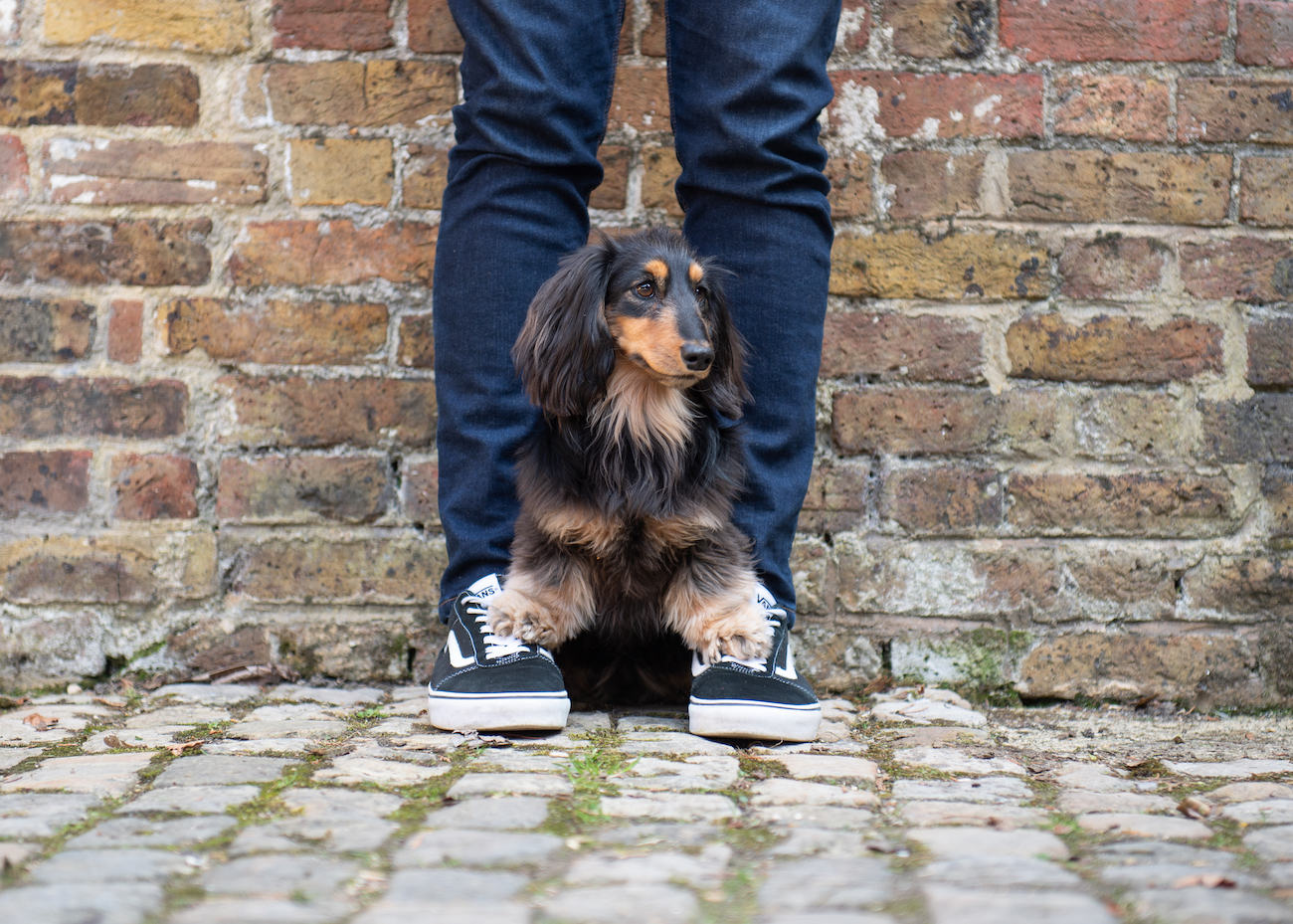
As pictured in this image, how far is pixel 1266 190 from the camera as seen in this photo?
2.28m

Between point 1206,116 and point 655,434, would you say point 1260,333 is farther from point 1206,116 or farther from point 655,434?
point 655,434

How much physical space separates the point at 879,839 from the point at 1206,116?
1837mm

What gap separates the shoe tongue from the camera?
1951mm

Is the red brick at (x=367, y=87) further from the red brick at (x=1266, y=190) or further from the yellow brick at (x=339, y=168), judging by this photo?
the red brick at (x=1266, y=190)

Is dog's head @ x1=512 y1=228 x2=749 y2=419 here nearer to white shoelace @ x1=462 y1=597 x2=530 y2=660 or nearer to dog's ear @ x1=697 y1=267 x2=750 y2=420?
dog's ear @ x1=697 y1=267 x2=750 y2=420

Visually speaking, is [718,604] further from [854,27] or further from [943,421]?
[854,27]

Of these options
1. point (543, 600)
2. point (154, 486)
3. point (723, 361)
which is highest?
point (723, 361)

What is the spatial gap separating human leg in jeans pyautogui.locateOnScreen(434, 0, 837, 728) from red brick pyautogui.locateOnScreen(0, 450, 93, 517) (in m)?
0.89

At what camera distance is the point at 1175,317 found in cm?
Answer: 229

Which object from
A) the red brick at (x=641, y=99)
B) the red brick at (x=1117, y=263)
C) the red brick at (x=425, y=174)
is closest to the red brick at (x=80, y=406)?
the red brick at (x=425, y=174)

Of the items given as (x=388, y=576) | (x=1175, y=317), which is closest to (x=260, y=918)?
(x=388, y=576)

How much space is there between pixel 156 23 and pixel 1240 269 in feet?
7.95

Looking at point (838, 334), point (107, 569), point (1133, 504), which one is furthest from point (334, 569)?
point (1133, 504)

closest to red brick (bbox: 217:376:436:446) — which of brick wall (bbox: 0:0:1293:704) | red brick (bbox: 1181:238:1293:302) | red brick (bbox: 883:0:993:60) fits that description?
brick wall (bbox: 0:0:1293:704)
